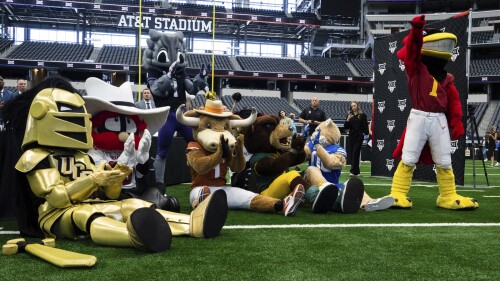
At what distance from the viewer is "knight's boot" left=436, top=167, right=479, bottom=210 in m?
5.02

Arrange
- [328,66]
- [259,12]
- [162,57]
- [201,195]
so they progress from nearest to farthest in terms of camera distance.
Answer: [201,195]
[162,57]
[328,66]
[259,12]

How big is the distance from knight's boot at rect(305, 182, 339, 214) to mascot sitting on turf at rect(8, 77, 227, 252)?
145cm

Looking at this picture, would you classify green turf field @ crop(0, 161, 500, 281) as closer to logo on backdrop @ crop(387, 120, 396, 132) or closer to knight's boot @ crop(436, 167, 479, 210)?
knight's boot @ crop(436, 167, 479, 210)

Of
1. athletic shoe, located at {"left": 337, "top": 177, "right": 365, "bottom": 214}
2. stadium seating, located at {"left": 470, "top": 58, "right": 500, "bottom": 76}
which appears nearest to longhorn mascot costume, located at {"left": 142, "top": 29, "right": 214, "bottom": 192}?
athletic shoe, located at {"left": 337, "top": 177, "right": 365, "bottom": 214}

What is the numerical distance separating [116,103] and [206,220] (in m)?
1.43

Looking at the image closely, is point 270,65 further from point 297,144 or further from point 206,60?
point 297,144

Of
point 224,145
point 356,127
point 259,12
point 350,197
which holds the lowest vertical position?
point 350,197

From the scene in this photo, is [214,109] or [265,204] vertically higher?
[214,109]

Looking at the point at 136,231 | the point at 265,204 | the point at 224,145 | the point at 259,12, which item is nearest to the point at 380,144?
the point at 265,204

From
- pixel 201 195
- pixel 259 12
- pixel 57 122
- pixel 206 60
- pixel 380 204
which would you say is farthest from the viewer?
pixel 259 12

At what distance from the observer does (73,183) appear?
3062 millimetres

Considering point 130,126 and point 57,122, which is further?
point 130,126

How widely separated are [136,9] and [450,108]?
2702 cm

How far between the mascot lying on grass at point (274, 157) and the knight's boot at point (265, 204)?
0.26m
